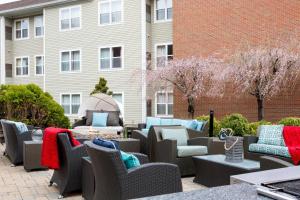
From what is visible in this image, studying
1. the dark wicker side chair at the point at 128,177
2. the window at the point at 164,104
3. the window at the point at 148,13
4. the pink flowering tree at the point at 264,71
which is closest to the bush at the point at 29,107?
the window at the point at 164,104

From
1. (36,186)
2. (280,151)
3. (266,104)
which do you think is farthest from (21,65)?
(280,151)

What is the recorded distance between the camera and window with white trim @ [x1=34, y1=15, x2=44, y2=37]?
75.7 ft

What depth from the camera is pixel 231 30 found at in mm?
16094

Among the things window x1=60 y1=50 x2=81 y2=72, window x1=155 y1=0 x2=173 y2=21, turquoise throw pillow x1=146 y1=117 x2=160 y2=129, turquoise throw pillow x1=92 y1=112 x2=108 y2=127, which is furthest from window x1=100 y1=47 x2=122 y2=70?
turquoise throw pillow x1=146 y1=117 x2=160 y2=129

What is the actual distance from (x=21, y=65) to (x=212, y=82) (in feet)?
47.3

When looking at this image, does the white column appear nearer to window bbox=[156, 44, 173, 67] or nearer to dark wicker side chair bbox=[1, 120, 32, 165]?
window bbox=[156, 44, 173, 67]

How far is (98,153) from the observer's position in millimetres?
3707

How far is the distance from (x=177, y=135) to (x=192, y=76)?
818 centimetres

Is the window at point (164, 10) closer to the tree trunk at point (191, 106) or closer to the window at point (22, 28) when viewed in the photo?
the tree trunk at point (191, 106)

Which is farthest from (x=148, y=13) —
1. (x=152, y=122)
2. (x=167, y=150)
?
(x=167, y=150)

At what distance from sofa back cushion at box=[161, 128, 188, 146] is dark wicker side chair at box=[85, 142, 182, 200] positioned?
12.9ft

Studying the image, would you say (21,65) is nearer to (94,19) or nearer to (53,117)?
(94,19)

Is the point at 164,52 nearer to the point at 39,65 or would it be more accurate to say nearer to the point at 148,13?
the point at 148,13

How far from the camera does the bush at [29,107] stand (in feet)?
39.2
